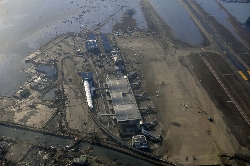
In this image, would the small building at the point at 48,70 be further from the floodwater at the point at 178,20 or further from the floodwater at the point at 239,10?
the floodwater at the point at 239,10

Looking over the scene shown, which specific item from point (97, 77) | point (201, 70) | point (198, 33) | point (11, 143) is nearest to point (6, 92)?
point (11, 143)

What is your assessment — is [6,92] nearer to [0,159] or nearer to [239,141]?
[0,159]

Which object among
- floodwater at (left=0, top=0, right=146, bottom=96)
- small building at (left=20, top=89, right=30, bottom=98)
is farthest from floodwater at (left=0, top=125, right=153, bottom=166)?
floodwater at (left=0, top=0, right=146, bottom=96)

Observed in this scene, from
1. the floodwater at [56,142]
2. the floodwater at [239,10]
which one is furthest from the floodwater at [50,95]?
the floodwater at [239,10]

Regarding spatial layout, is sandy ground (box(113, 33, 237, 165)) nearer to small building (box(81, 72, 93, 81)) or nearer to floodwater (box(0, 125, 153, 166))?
floodwater (box(0, 125, 153, 166))

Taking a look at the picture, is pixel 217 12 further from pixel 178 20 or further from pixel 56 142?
pixel 56 142

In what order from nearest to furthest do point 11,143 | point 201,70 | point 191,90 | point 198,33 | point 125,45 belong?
point 11,143 < point 191,90 < point 201,70 < point 125,45 < point 198,33
